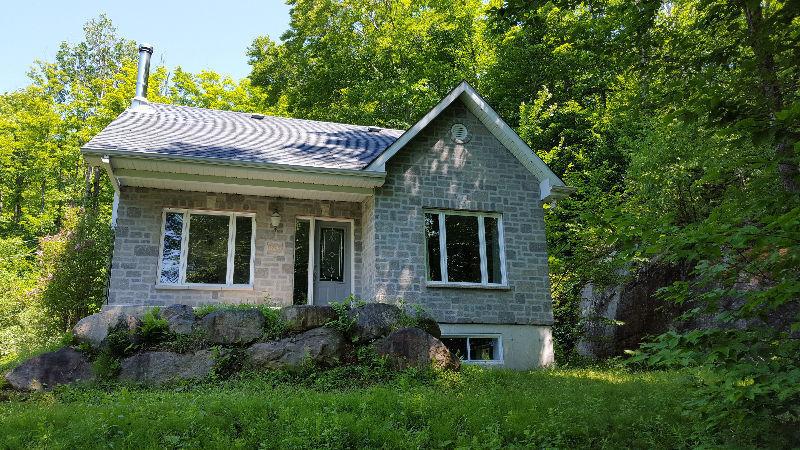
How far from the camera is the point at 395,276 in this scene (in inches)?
448

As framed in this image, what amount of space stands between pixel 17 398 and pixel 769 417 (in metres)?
8.69

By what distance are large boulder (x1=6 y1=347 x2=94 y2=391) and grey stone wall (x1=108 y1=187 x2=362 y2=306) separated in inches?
104

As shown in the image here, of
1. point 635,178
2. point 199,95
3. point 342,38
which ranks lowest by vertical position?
point 635,178

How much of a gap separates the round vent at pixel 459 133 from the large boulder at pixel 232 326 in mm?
5780

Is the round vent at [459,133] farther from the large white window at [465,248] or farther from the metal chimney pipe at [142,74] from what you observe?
the metal chimney pipe at [142,74]

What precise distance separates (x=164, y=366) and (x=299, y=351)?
1958 millimetres

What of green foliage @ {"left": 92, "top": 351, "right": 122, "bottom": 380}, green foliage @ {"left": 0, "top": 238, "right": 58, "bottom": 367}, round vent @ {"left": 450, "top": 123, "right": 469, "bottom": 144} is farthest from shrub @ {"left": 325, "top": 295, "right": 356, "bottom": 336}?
green foliage @ {"left": 0, "top": 238, "right": 58, "bottom": 367}

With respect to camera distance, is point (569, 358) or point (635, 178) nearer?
point (569, 358)

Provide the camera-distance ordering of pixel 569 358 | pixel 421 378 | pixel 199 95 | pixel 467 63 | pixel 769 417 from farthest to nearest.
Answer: pixel 199 95, pixel 467 63, pixel 569 358, pixel 421 378, pixel 769 417

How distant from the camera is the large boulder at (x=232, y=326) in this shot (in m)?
8.98

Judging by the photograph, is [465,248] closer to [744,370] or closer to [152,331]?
[152,331]

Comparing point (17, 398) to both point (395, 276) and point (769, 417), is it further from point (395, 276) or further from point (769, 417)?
point (769, 417)

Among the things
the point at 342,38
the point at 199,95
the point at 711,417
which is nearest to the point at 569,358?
the point at 711,417

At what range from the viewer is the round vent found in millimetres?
12492
